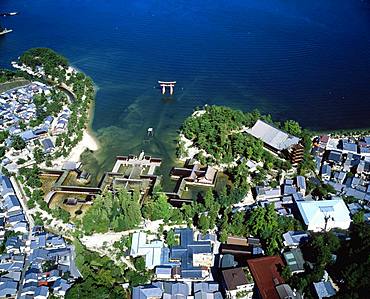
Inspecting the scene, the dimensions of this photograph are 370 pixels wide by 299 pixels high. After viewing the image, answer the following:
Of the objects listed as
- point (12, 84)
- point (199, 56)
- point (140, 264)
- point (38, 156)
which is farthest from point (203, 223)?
point (199, 56)

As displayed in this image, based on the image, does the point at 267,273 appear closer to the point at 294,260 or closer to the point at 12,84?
the point at 294,260

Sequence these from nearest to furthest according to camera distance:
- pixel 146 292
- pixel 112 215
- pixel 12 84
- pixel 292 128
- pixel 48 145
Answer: pixel 146 292, pixel 112 215, pixel 48 145, pixel 292 128, pixel 12 84

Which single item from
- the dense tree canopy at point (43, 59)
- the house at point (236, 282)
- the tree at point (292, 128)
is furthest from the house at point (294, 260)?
the dense tree canopy at point (43, 59)

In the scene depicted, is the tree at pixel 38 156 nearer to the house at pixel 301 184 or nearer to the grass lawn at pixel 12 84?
the grass lawn at pixel 12 84

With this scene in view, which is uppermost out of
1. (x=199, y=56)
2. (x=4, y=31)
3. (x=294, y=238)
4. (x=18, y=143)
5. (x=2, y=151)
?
(x=294, y=238)

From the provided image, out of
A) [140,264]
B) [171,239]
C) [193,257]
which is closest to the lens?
[140,264]

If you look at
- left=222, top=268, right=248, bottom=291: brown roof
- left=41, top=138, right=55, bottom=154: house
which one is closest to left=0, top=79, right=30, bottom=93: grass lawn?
left=41, top=138, right=55, bottom=154: house

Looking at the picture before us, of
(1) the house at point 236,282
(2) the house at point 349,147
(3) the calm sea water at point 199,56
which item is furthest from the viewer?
(3) the calm sea water at point 199,56
